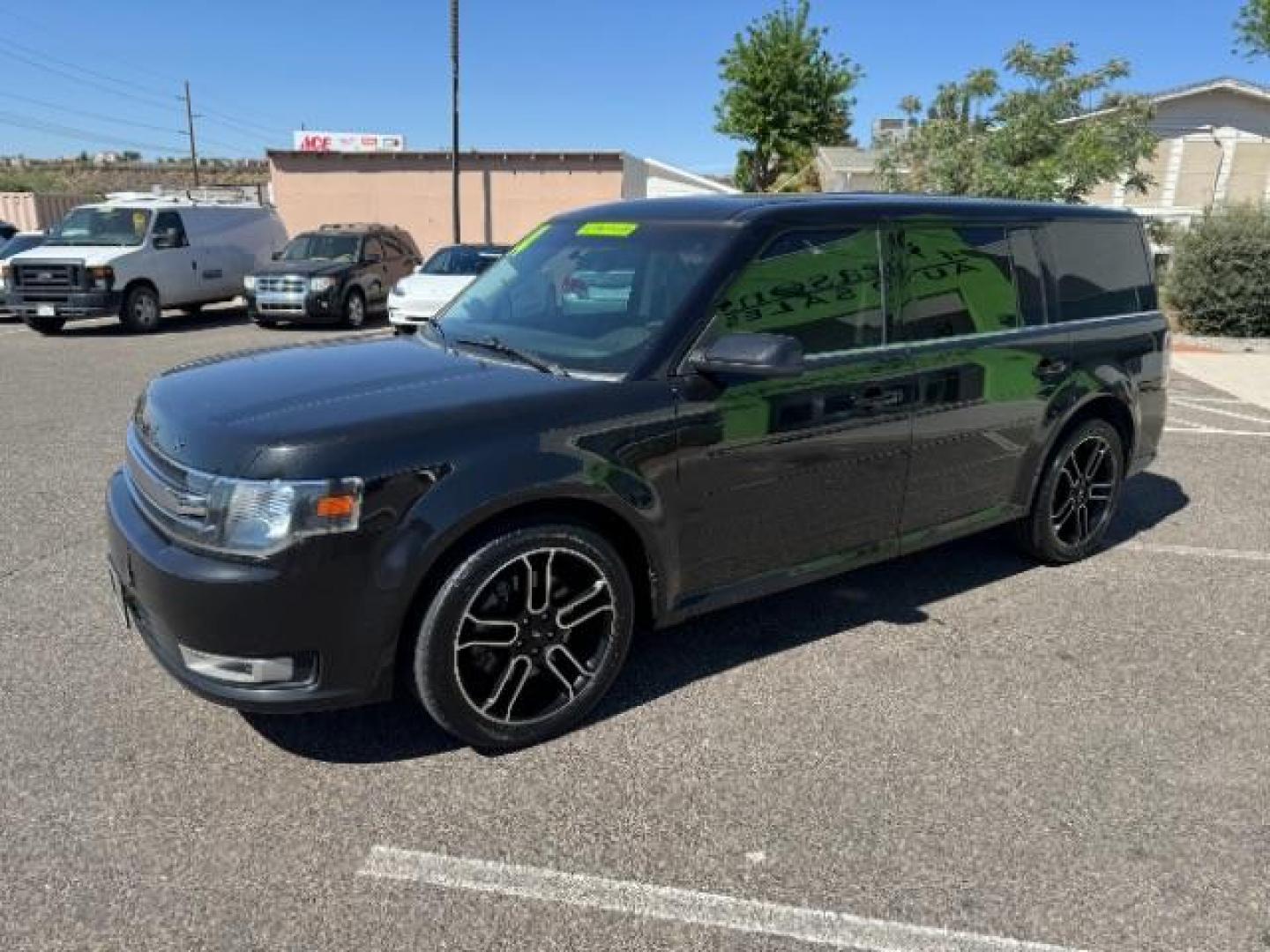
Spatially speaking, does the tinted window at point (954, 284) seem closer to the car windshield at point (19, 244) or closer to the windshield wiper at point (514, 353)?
the windshield wiper at point (514, 353)

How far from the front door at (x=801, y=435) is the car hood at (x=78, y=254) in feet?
45.8

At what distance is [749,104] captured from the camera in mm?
33000

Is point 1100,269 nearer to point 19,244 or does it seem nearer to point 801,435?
point 801,435

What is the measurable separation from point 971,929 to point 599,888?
0.95 meters

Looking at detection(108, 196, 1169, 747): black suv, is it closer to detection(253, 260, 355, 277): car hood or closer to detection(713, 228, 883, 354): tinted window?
detection(713, 228, 883, 354): tinted window

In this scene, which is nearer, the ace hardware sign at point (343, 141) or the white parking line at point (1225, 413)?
the white parking line at point (1225, 413)

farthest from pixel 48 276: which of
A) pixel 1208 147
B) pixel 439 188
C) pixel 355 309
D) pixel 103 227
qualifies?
pixel 1208 147

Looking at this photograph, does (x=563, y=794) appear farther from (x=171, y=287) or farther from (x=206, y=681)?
(x=171, y=287)

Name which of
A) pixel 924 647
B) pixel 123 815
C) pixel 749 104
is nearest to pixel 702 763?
pixel 924 647

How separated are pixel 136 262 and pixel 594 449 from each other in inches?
570


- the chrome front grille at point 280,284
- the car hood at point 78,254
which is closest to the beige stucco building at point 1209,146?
the chrome front grille at point 280,284

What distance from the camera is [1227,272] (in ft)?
48.2

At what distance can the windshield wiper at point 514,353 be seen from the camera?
3270 mm

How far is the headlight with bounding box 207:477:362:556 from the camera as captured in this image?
8.52 ft
